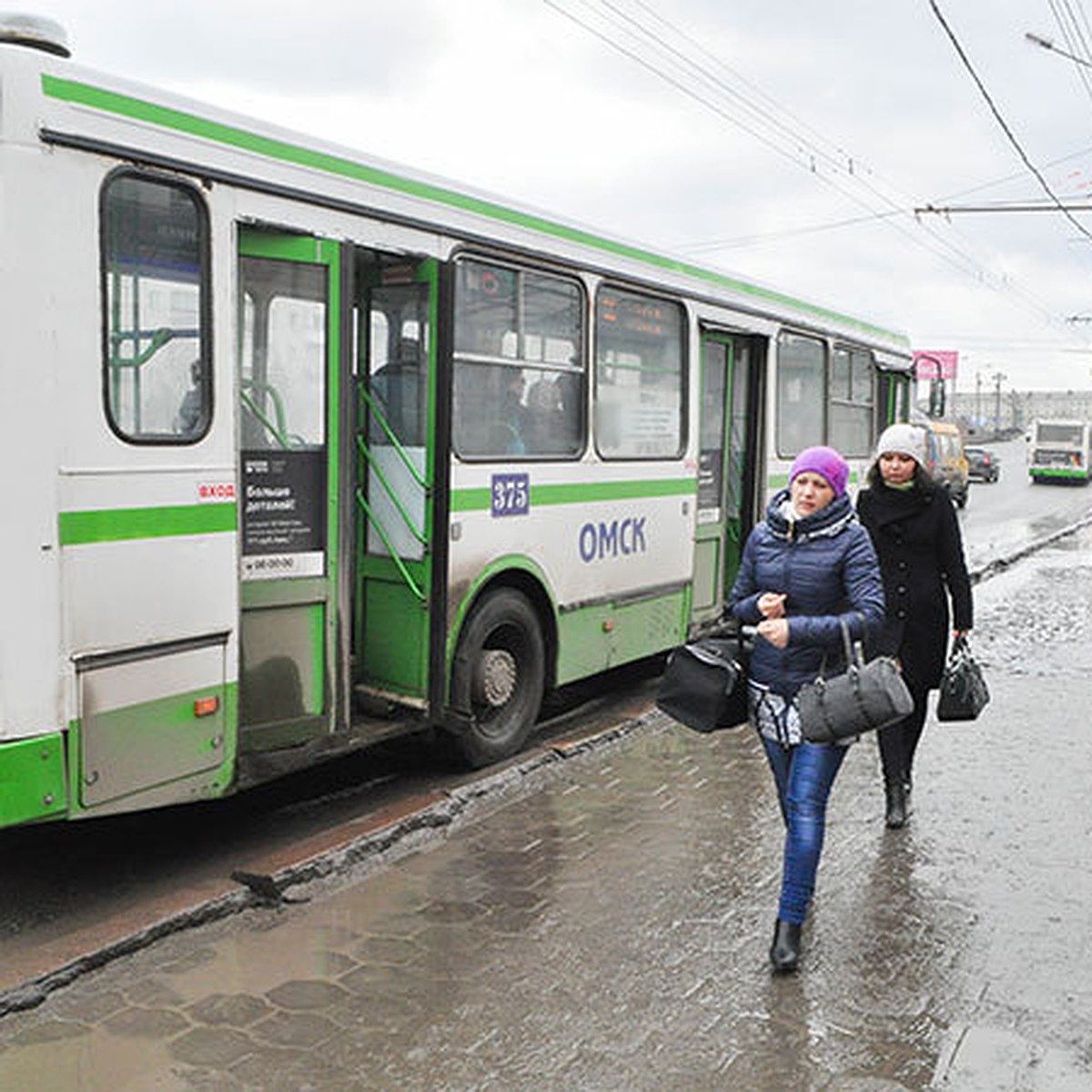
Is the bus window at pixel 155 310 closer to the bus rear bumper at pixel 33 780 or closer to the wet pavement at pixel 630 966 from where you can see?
the bus rear bumper at pixel 33 780

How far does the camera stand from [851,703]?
14.2 feet

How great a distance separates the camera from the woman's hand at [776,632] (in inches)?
173

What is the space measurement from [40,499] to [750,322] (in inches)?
259

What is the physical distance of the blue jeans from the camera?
176 inches

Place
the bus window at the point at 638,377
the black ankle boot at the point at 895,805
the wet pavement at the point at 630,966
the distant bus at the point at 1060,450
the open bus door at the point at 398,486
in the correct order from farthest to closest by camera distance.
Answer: the distant bus at the point at 1060,450
the bus window at the point at 638,377
the open bus door at the point at 398,486
the black ankle boot at the point at 895,805
the wet pavement at the point at 630,966

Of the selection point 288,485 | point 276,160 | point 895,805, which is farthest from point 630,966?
point 276,160

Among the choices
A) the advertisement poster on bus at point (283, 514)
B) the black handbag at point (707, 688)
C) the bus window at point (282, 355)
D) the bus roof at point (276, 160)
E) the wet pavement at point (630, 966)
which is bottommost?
the wet pavement at point (630, 966)

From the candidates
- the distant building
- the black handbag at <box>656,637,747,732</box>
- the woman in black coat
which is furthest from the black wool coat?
the distant building

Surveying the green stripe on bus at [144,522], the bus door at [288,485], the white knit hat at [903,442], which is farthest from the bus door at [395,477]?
the white knit hat at [903,442]

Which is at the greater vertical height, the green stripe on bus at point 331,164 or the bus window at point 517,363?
the green stripe on bus at point 331,164

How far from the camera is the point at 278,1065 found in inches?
150

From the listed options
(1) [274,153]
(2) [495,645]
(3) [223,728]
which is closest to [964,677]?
(2) [495,645]

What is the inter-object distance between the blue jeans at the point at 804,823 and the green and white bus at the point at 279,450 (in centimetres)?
222

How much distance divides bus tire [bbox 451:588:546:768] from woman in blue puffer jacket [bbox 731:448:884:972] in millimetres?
2333
